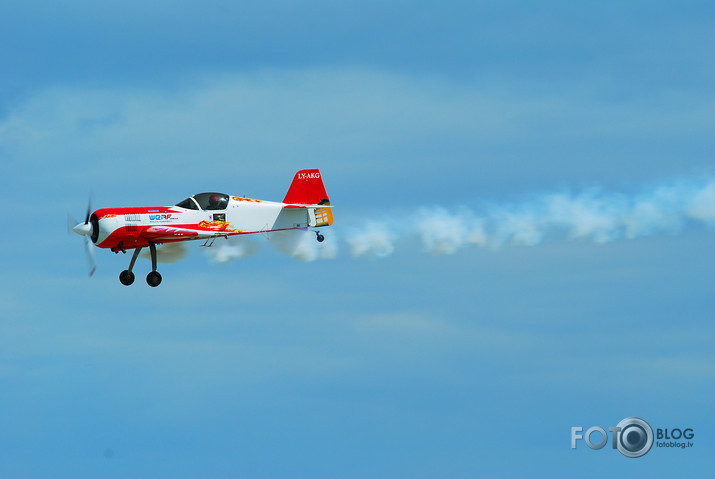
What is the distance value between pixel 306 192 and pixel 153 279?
7.90 meters

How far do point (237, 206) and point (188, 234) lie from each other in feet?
8.93

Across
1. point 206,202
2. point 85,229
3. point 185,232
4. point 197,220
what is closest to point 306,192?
point 206,202

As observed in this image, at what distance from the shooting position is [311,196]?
157ft

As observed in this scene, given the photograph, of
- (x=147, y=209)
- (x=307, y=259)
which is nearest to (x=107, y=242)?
(x=147, y=209)

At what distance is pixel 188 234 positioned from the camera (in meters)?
43.9

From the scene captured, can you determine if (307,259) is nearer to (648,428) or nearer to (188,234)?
(188,234)

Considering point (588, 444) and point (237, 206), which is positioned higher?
point (237, 206)

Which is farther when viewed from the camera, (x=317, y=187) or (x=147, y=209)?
(x=317, y=187)

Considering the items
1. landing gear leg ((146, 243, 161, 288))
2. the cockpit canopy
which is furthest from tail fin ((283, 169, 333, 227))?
landing gear leg ((146, 243, 161, 288))

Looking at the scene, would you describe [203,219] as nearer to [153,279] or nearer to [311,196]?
[153,279]

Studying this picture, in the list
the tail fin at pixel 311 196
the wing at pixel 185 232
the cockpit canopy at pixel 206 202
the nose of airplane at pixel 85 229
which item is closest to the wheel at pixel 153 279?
the wing at pixel 185 232

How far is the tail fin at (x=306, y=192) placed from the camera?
4769 cm

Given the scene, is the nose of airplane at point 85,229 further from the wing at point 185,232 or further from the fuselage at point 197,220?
the wing at point 185,232

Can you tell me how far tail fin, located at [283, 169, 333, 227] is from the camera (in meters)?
47.6
